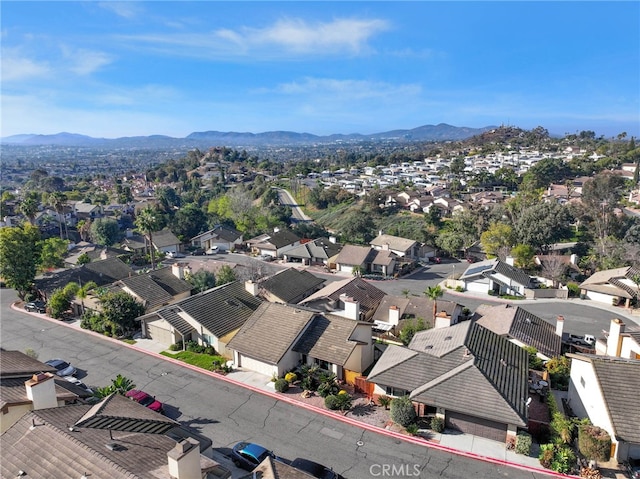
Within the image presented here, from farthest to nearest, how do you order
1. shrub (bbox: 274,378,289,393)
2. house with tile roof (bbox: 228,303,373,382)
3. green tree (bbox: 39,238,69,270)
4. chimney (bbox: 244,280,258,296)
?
green tree (bbox: 39,238,69,270) < chimney (bbox: 244,280,258,296) < house with tile roof (bbox: 228,303,373,382) < shrub (bbox: 274,378,289,393)

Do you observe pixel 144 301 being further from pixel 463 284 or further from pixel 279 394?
pixel 463 284

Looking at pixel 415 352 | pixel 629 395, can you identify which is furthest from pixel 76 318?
pixel 629 395

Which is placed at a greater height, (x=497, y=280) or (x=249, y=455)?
(x=249, y=455)

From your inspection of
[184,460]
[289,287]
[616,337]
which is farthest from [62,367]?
[616,337]

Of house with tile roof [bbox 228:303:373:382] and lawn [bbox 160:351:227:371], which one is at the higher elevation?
house with tile roof [bbox 228:303:373:382]

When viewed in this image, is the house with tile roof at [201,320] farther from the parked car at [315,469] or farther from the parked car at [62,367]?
the parked car at [315,469]

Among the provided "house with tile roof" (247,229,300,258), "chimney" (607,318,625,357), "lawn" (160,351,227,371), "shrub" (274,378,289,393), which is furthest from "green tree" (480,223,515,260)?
"lawn" (160,351,227,371)

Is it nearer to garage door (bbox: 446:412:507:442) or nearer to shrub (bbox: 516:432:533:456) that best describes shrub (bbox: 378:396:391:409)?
garage door (bbox: 446:412:507:442)

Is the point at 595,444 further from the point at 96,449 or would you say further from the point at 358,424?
the point at 96,449
